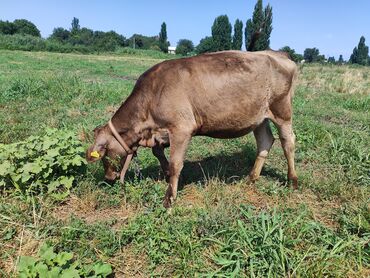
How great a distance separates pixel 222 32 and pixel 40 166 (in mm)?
75145

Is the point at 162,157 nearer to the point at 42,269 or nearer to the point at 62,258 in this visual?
the point at 62,258

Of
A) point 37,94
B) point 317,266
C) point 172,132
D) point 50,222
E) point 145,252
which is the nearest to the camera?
point 317,266

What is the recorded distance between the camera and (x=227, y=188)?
5.16 metres

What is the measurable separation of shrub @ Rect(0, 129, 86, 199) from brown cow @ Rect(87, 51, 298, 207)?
351mm

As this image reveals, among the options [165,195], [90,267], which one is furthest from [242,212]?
[90,267]

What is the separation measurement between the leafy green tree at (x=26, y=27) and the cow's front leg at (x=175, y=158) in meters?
97.6

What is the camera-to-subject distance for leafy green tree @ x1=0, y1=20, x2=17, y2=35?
269ft

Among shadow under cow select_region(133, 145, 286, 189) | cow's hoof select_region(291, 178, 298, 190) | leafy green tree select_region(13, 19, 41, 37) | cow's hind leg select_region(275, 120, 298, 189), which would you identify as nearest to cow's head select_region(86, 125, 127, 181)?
shadow under cow select_region(133, 145, 286, 189)

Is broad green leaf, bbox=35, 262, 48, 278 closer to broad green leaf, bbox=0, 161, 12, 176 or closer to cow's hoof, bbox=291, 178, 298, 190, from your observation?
broad green leaf, bbox=0, 161, 12, 176

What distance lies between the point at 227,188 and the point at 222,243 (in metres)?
1.48

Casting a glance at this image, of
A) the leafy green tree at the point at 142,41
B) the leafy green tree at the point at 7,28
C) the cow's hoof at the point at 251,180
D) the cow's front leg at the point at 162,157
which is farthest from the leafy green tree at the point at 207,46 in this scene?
the cow's front leg at the point at 162,157

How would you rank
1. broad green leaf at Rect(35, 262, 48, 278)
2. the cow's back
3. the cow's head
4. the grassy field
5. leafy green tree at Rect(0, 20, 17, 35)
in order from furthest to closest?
leafy green tree at Rect(0, 20, 17, 35) < the cow's head < the cow's back < the grassy field < broad green leaf at Rect(35, 262, 48, 278)

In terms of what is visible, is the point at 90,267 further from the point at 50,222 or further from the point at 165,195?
the point at 165,195

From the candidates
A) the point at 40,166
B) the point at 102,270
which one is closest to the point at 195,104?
the point at 40,166
